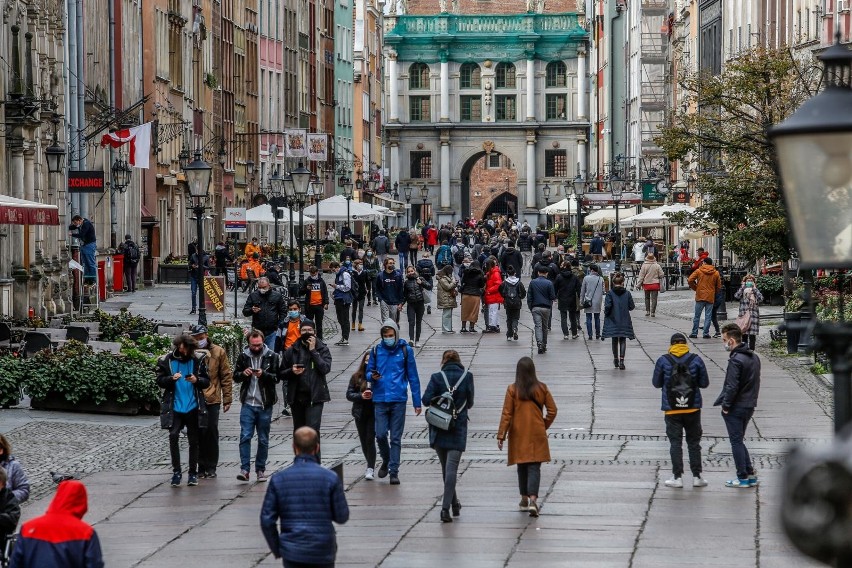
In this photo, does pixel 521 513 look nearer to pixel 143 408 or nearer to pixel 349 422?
pixel 349 422

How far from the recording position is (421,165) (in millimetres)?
136250

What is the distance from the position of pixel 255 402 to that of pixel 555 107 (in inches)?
4738

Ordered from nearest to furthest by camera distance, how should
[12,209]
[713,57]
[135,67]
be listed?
[12,209] < [135,67] < [713,57]

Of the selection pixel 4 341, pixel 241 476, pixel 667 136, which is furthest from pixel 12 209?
pixel 667 136

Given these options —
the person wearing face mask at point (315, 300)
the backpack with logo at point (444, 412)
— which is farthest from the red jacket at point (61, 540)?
the person wearing face mask at point (315, 300)

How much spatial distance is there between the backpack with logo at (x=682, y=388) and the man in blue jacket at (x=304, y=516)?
691 cm

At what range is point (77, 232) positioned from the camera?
1603 inches

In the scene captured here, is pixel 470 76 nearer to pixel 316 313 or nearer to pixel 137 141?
pixel 137 141

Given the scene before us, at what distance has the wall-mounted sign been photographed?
38188mm

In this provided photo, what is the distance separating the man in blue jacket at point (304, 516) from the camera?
10391 millimetres

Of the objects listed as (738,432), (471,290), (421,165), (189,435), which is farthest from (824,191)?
(421,165)

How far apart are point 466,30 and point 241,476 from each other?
120888 mm

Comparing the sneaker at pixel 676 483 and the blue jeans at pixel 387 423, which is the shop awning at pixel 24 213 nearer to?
the blue jeans at pixel 387 423

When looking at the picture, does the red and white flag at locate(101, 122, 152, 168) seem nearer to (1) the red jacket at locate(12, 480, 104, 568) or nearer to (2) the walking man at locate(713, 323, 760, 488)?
(2) the walking man at locate(713, 323, 760, 488)
